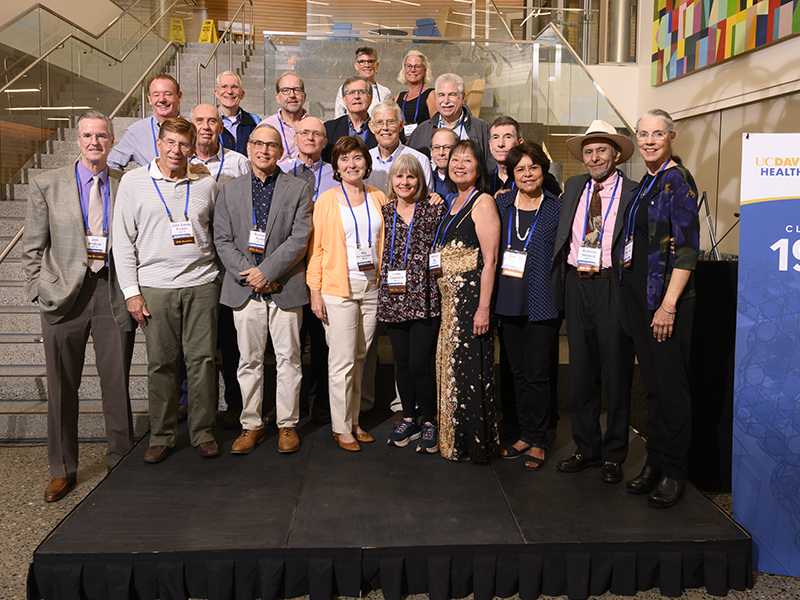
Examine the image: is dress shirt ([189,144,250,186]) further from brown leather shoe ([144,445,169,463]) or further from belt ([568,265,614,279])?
belt ([568,265,614,279])

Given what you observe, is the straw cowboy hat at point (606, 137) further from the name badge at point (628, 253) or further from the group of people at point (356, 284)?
the name badge at point (628, 253)

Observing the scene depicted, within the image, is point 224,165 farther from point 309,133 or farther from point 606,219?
point 606,219

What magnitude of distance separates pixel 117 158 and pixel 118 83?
3695mm

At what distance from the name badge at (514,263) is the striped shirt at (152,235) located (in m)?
1.56

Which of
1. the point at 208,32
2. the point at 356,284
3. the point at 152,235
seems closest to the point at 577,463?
the point at 356,284

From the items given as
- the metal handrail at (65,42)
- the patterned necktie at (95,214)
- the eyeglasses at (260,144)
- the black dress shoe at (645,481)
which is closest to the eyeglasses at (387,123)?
the eyeglasses at (260,144)

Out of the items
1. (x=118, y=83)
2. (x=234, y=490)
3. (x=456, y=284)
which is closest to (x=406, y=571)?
(x=234, y=490)

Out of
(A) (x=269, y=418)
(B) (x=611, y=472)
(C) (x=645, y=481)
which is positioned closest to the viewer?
(C) (x=645, y=481)

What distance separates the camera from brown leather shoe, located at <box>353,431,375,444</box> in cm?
345

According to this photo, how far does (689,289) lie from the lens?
2.60 metres

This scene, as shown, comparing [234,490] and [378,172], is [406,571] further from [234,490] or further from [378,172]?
[378,172]

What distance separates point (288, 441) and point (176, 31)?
862 cm

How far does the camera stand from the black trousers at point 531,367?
121 inches

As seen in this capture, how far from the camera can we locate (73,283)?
118 inches
